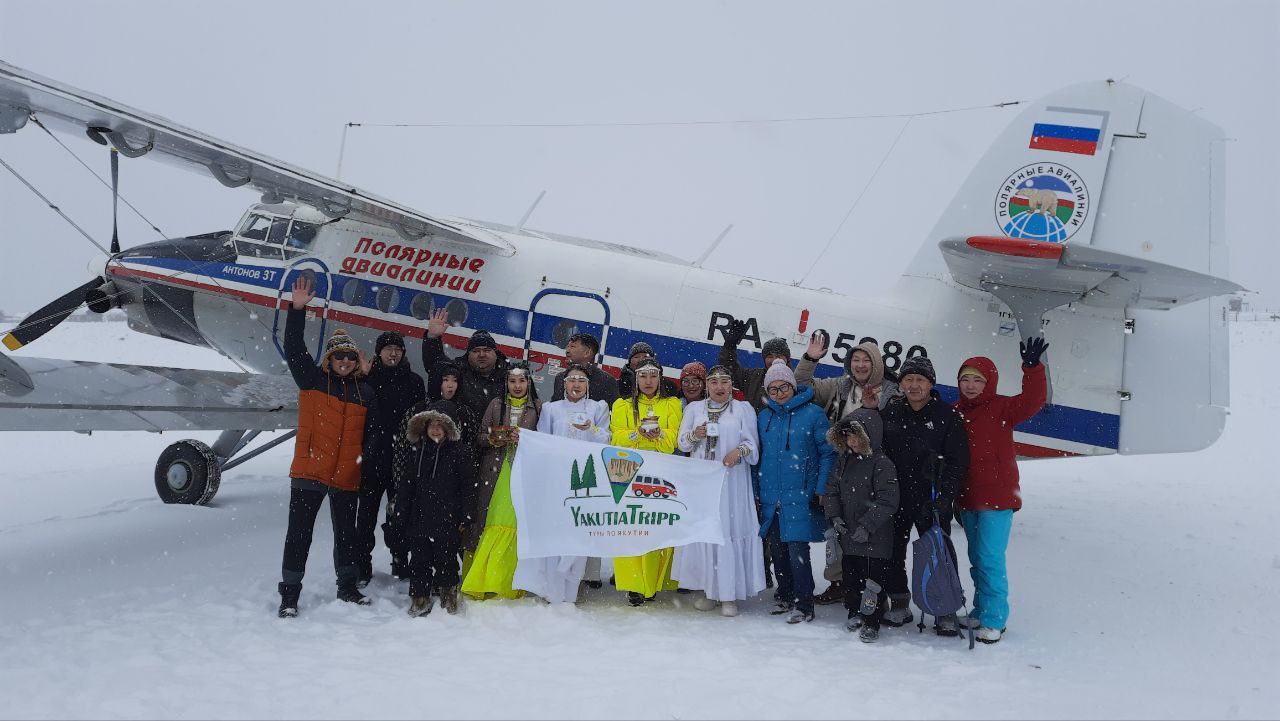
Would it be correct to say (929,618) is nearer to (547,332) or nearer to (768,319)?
(768,319)

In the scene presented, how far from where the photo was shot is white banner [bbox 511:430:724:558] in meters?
5.52

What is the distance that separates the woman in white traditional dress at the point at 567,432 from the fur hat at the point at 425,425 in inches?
28.5

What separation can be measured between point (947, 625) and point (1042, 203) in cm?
450

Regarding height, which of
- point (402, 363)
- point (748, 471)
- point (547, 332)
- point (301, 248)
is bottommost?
point (748, 471)

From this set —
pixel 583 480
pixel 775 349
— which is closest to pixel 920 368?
pixel 775 349

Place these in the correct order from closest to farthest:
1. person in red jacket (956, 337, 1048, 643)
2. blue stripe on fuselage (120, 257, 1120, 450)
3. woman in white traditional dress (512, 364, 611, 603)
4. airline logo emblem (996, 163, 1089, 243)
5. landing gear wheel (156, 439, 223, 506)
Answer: person in red jacket (956, 337, 1048, 643) → woman in white traditional dress (512, 364, 611, 603) → blue stripe on fuselage (120, 257, 1120, 450) → airline logo emblem (996, 163, 1089, 243) → landing gear wheel (156, 439, 223, 506)

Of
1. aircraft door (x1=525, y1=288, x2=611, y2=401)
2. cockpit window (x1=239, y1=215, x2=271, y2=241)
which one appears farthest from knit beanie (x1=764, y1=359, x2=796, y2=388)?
cockpit window (x1=239, y1=215, x2=271, y2=241)

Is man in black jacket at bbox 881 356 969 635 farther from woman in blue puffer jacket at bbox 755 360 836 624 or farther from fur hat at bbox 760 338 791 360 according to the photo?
fur hat at bbox 760 338 791 360

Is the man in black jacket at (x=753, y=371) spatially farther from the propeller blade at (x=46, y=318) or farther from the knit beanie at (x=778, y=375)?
the propeller blade at (x=46, y=318)

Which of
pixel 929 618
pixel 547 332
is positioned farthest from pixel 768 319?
pixel 929 618

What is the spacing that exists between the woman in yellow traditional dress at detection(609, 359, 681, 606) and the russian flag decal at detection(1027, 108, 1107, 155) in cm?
478

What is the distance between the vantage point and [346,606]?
5410mm

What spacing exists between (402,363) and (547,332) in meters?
2.76

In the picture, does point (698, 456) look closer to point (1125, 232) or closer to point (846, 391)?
point (846, 391)
